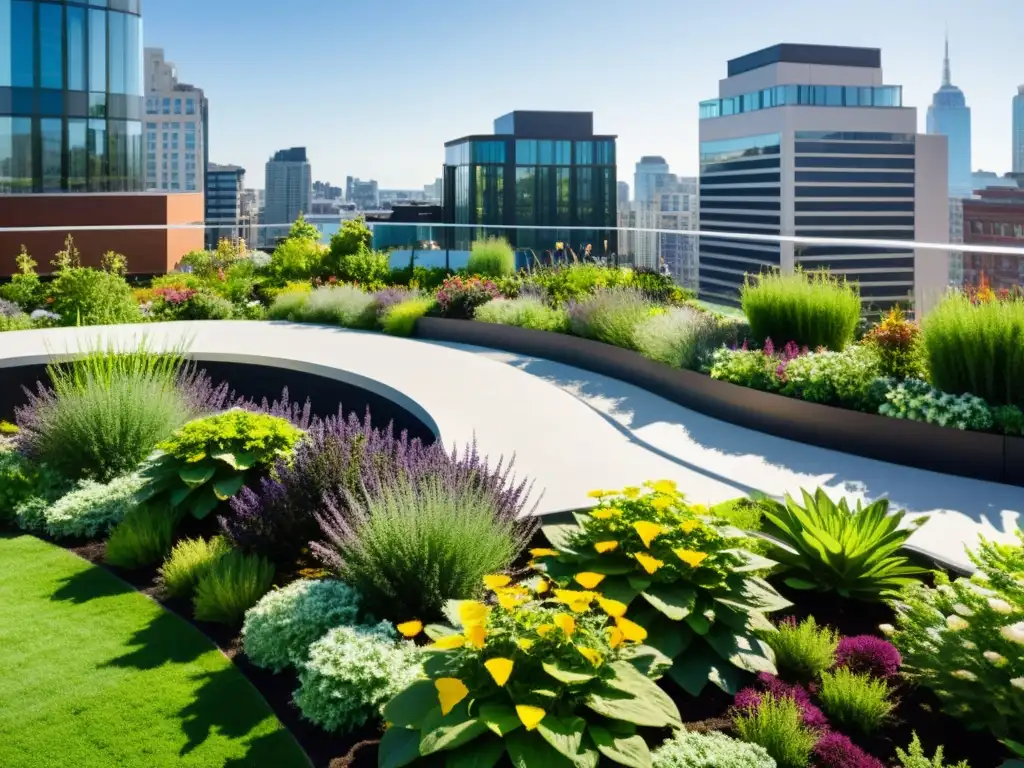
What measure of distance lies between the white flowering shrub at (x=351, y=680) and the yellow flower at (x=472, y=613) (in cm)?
44

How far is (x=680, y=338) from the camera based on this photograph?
21.3 ft

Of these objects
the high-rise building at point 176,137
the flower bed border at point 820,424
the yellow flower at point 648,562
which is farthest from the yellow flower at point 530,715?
the high-rise building at point 176,137

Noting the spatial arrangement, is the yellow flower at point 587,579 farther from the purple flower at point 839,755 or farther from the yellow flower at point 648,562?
the purple flower at point 839,755

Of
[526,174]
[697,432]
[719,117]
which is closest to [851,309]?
[697,432]

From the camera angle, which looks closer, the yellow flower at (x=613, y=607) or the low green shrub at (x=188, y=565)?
the yellow flower at (x=613, y=607)

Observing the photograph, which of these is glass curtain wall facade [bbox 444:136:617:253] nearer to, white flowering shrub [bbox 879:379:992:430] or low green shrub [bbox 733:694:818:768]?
white flowering shrub [bbox 879:379:992:430]

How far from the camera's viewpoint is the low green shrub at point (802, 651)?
8.64 ft

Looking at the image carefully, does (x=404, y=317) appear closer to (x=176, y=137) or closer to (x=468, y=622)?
(x=468, y=622)

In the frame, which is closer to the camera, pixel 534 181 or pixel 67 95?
pixel 67 95

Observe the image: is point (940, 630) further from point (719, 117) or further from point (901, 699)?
point (719, 117)

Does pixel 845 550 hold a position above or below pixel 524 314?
below

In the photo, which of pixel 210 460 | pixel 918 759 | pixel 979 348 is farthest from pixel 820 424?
pixel 918 759

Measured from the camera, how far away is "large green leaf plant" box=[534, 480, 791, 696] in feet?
8.55

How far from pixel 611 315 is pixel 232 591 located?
4659mm
